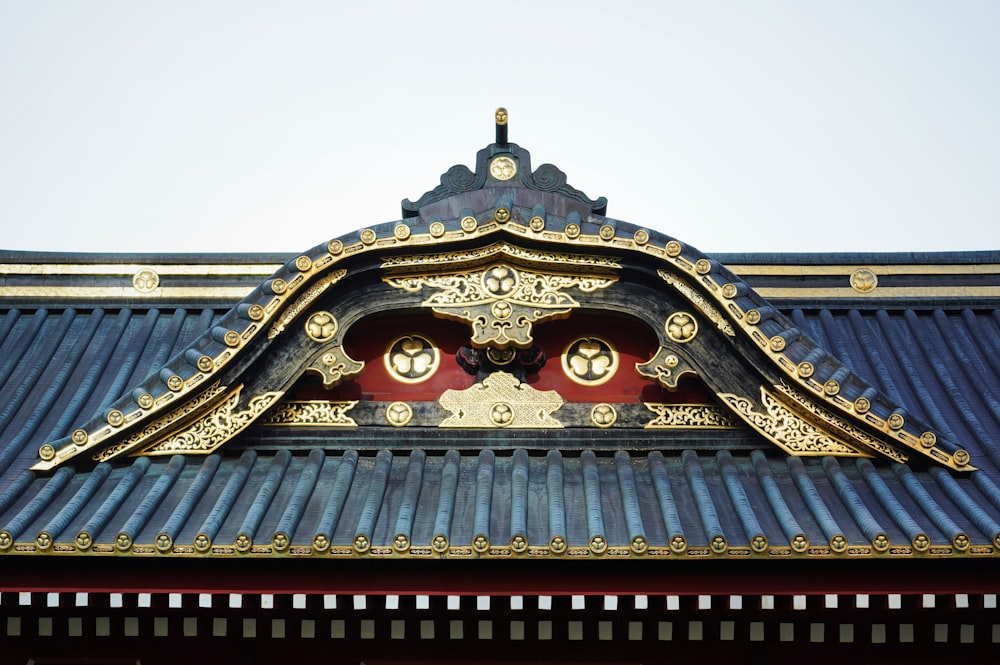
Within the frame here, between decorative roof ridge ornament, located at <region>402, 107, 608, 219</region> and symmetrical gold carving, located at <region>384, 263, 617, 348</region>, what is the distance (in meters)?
0.82

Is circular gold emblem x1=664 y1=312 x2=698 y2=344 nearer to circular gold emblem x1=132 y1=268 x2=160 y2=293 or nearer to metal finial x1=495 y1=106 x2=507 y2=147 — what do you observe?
metal finial x1=495 y1=106 x2=507 y2=147

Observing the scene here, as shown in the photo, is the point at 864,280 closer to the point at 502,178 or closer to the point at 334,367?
the point at 502,178

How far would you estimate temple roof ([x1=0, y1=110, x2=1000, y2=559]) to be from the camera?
7211 mm

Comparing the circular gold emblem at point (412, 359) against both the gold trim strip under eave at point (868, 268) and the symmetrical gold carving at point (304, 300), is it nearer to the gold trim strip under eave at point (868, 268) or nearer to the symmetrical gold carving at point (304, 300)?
the symmetrical gold carving at point (304, 300)

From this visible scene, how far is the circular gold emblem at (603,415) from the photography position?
8641 mm

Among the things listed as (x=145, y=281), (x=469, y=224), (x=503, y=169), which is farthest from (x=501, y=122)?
(x=145, y=281)

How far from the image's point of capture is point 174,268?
11328 millimetres

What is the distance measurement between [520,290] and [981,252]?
17.8 ft

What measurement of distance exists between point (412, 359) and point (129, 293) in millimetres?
3700

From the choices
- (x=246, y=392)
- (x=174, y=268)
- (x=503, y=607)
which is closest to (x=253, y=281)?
(x=174, y=268)

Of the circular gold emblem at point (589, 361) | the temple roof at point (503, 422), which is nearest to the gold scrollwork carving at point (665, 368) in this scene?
the temple roof at point (503, 422)

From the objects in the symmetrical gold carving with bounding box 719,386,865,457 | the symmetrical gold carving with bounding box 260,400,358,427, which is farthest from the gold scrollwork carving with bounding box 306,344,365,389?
the symmetrical gold carving with bounding box 719,386,865,457

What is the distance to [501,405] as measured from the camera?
8.67m

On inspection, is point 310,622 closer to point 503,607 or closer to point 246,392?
point 503,607
